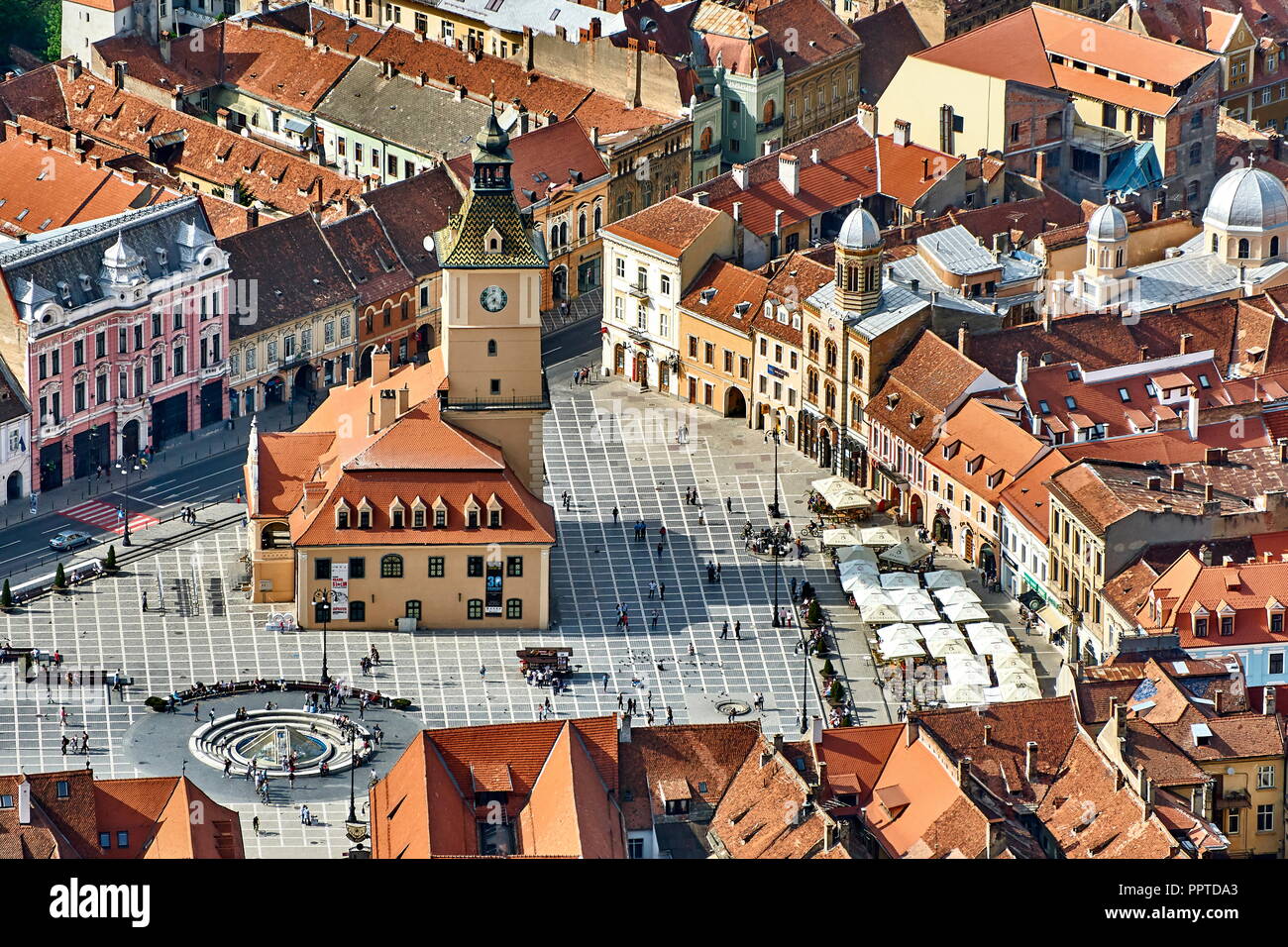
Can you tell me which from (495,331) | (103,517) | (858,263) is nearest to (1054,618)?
(858,263)

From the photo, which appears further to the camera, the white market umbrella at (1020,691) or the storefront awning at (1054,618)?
the storefront awning at (1054,618)


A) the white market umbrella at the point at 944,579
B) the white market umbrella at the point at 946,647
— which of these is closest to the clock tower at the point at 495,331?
the white market umbrella at the point at 944,579

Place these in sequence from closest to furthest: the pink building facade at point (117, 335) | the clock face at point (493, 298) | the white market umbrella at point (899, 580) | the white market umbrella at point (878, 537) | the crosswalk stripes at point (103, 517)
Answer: the clock face at point (493, 298)
the white market umbrella at point (899, 580)
the white market umbrella at point (878, 537)
the crosswalk stripes at point (103, 517)
the pink building facade at point (117, 335)

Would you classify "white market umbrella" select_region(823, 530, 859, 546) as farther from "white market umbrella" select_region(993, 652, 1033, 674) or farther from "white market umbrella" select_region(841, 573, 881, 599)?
"white market umbrella" select_region(993, 652, 1033, 674)

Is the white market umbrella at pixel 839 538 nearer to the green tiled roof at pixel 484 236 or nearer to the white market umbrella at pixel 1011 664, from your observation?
the white market umbrella at pixel 1011 664

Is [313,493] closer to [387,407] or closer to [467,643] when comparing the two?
[387,407]

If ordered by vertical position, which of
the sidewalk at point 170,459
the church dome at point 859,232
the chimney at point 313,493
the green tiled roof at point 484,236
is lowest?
the sidewalk at point 170,459

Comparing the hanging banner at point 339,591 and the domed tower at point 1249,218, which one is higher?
the domed tower at point 1249,218
